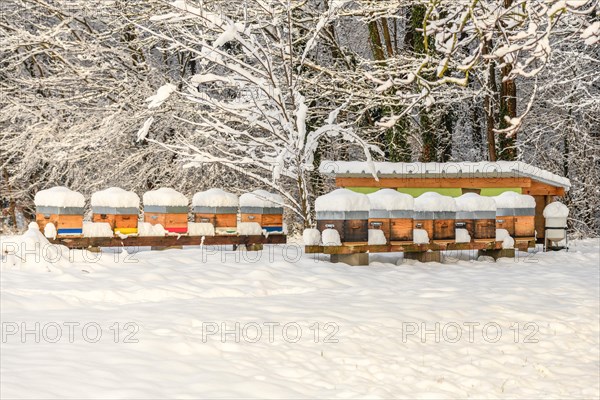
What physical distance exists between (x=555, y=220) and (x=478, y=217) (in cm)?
239

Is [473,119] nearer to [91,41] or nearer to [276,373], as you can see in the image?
[91,41]

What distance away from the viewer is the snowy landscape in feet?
17.0

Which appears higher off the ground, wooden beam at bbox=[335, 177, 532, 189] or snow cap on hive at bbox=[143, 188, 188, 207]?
wooden beam at bbox=[335, 177, 532, 189]

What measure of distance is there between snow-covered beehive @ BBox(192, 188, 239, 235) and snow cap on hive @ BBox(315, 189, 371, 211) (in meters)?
1.61

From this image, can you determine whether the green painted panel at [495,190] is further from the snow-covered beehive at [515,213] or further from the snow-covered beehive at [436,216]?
the snow-covered beehive at [436,216]

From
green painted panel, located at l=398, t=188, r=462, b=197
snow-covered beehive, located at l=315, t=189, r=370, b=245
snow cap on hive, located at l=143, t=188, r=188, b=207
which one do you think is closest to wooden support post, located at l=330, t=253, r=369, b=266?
snow-covered beehive, located at l=315, t=189, r=370, b=245

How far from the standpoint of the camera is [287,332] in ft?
19.5

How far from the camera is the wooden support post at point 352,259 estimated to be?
966cm

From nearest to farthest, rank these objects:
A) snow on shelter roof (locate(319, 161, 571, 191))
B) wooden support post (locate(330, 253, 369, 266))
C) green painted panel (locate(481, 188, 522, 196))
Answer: wooden support post (locate(330, 253, 369, 266)) < green painted panel (locate(481, 188, 522, 196)) < snow on shelter roof (locate(319, 161, 571, 191))

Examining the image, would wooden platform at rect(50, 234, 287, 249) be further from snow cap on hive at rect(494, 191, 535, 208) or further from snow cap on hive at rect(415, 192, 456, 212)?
snow cap on hive at rect(494, 191, 535, 208)

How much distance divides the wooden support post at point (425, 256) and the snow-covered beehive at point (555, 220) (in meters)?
2.74

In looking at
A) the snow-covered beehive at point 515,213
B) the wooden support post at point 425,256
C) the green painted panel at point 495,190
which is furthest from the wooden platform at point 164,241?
the green painted panel at point 495,190

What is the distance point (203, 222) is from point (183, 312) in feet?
14.3

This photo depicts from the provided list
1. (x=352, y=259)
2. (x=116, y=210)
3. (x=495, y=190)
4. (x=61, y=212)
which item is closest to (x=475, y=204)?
(x=352, y=259)
